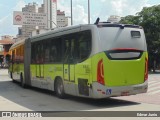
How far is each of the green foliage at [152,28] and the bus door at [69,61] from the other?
40216mm

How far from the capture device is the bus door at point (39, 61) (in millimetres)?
18422

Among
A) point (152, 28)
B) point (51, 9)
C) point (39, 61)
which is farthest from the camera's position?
point (51, 9)

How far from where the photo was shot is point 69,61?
1477 cm

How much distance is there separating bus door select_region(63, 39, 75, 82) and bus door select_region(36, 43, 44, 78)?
3402mm

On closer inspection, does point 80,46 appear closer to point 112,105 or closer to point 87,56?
point 87,56

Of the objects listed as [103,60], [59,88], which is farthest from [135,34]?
[59,88]

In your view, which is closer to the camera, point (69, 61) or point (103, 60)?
point (103, 60)

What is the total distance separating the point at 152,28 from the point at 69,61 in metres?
42.2

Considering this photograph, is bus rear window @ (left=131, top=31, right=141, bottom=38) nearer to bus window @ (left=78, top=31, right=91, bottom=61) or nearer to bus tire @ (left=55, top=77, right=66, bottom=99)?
bus window @ (left=78, top=31, right=91, bottom=61)

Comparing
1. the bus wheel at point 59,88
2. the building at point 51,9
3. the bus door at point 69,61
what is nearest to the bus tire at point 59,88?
the bus wheel at point 59,88

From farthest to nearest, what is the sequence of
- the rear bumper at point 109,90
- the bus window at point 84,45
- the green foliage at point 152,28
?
1. the green foliage at point 152,28
2. the bus window at point 84,45
3. the rear bumper at point 109,90

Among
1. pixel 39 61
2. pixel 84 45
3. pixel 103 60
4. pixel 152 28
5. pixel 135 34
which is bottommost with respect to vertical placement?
pixel 39 61

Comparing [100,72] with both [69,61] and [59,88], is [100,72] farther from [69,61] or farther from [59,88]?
[59,88]

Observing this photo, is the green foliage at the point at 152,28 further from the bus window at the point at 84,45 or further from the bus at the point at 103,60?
the bus window at the point at 84,45
